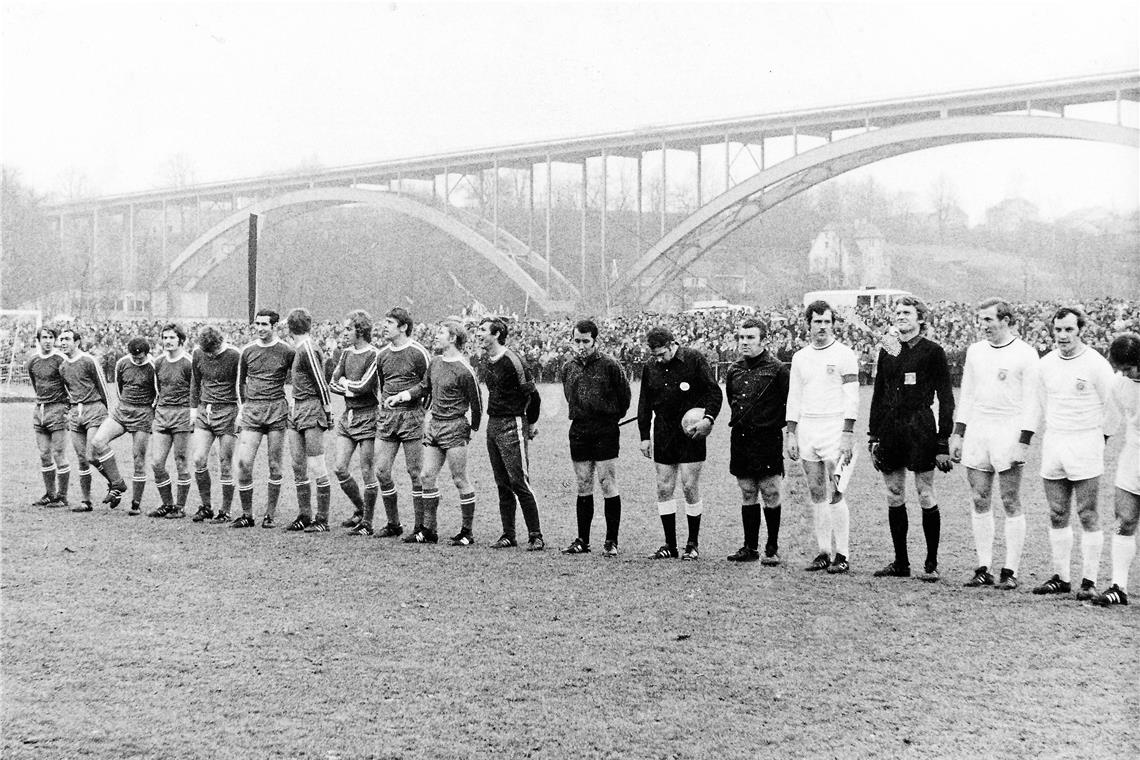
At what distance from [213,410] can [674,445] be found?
4.49 m

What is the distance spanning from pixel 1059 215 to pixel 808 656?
222 feet

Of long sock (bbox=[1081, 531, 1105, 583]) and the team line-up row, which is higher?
the team line-up row

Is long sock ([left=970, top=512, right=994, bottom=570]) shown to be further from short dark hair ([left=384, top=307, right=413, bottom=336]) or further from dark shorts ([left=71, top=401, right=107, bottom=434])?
dark shorts ([left=71, top=401, right=107, bottom=434])

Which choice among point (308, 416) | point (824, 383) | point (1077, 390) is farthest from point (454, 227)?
point (1077, 390)

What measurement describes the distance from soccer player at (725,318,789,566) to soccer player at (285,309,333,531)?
371 centimetres

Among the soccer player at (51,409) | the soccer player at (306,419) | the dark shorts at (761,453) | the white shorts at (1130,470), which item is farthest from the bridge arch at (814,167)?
the soccer player at (51,409)

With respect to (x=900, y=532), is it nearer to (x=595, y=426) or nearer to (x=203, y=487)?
(x=595, y=426)

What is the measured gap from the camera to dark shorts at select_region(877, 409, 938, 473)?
22.7 feet

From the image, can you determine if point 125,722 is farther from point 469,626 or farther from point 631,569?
point 631,569

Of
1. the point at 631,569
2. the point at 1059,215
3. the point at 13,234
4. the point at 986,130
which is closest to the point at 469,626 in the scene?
the point at 631,569

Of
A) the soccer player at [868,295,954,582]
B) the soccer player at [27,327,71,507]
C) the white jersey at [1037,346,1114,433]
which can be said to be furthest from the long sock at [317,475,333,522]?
the white jersey at [1037,346,1114,433]

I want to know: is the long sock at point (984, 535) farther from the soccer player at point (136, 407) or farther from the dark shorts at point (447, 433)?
the soccer player at point (136, 407)

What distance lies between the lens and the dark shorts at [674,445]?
7844 millimetres

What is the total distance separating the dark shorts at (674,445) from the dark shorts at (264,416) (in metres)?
3.54
